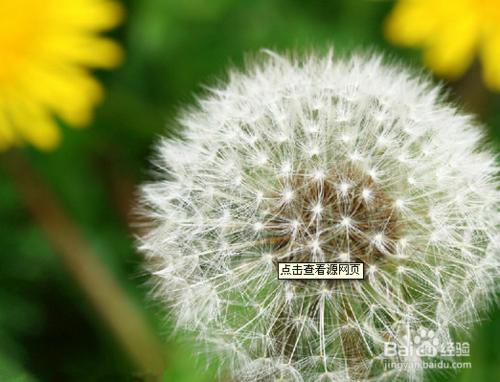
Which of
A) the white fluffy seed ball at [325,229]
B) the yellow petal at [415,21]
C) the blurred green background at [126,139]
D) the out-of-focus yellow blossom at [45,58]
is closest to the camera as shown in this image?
the white fluffy seed ball at [325,229]

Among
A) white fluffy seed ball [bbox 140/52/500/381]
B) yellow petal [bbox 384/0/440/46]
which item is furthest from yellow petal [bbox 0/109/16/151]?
yellow petal [bbox 384/0/440/46]

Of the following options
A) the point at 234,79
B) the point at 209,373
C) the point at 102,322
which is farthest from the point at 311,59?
the point at 102,322

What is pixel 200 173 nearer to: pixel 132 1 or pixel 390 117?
pixel 390 117

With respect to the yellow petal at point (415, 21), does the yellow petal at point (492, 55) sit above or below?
below

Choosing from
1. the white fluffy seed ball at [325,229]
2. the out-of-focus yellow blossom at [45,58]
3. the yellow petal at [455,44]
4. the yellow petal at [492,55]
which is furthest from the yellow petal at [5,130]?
the yellow petal at [492,55]

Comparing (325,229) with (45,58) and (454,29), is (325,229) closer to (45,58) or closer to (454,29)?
(454,29)

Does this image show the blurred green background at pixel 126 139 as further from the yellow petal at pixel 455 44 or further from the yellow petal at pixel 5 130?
the yellow petal at pixel 5 130

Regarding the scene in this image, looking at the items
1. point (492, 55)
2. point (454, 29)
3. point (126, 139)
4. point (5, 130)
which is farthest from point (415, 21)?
point (5, 130)
